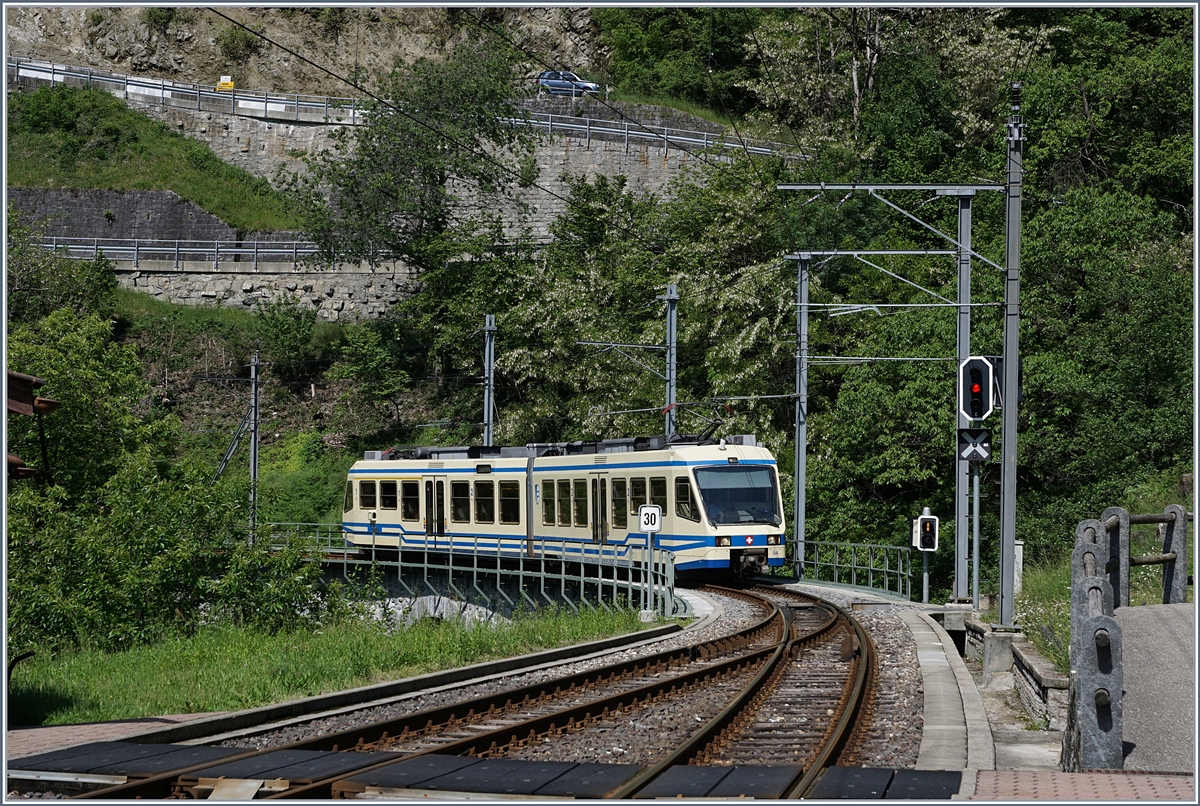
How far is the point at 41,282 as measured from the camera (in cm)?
5428

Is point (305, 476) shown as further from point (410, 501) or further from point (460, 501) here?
point (460, 501)

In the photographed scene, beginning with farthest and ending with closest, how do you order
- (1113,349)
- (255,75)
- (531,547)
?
1. (255,75)
2. (1113,349)
3. (531,547)

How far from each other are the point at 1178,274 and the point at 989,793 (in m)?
34.3

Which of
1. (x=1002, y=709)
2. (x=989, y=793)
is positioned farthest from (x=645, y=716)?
(x=989, y=793)

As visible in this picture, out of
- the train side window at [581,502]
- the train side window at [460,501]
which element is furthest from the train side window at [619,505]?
the train side window at [460,501]

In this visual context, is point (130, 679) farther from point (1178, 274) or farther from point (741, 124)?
point (741, 124)

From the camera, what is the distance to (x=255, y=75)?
76.0m

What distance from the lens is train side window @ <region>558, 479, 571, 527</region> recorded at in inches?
1212

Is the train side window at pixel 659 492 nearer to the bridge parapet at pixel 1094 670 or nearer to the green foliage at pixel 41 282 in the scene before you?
the bridge parapet at pixel 1094 670

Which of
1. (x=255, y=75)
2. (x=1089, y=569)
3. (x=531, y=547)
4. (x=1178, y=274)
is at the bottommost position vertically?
(x=531, y=547)

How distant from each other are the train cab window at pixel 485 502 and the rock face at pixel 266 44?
45.9m

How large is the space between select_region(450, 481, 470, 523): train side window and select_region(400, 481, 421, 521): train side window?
5.57 feet

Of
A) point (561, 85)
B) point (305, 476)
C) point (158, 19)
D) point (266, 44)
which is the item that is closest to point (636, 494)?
point (305, 476)

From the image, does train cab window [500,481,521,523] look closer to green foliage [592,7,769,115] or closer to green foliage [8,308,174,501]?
green foliage [8,308,174,501]
